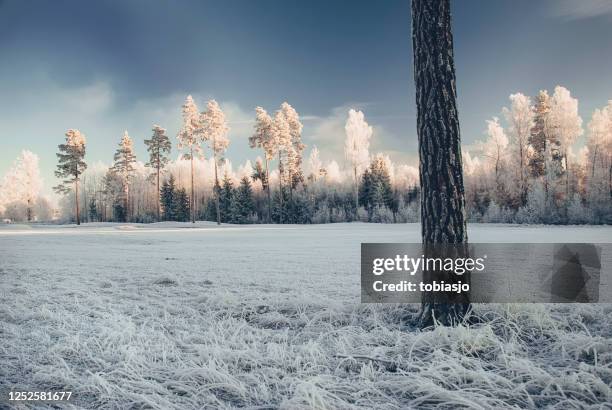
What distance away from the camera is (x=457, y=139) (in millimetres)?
2668

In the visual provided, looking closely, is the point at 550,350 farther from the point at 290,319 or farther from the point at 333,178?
the point at 333,178

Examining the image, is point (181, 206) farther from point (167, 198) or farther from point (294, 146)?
point (294, 146)

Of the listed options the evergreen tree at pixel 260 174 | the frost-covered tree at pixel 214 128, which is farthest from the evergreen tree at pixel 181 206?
the frost-covered tree at pixel 214 128

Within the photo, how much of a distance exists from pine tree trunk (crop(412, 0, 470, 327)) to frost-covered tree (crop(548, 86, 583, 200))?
76.3ft

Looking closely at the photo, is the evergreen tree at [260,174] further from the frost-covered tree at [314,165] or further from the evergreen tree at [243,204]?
the frost-covered tree at [314,165]

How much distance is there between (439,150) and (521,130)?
88.1 feet

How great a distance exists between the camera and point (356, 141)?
3075cm

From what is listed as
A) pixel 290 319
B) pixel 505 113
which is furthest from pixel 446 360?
pixel 505 113

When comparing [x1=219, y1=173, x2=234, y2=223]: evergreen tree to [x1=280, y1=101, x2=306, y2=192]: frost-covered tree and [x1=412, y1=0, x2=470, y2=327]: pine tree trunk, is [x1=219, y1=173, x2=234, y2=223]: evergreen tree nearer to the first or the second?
[x1=280, y1=101, x2=306, y2=192]: frost-covered tree

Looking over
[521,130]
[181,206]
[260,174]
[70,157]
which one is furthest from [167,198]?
[521,130]

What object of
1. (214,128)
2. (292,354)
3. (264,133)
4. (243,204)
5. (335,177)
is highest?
(214,128)

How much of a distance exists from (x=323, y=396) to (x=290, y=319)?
4.70ft

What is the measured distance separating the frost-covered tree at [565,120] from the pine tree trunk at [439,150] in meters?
23.3

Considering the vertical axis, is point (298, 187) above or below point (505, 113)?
below
